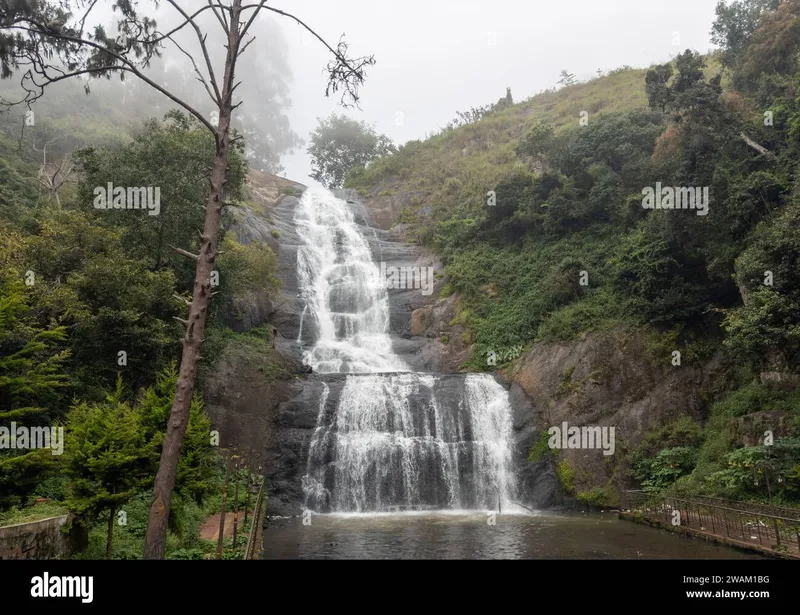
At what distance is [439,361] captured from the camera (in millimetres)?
31984

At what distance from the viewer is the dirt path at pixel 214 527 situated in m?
13.6

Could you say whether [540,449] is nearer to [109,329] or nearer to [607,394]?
[607,394]

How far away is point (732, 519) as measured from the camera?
14.7 m

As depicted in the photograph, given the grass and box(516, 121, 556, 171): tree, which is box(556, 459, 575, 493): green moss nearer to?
the grass

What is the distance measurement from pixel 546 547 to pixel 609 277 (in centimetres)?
1724

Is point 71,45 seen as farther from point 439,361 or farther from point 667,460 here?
point 439,361

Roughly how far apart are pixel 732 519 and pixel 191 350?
14.6 metres

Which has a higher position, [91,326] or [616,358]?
[91,326]

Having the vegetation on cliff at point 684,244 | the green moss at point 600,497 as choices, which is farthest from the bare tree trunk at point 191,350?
the green moss at point 600,497

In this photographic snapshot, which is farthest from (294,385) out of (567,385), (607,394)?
(607,394)

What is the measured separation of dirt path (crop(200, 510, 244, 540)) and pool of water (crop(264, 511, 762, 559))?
1.08 metres

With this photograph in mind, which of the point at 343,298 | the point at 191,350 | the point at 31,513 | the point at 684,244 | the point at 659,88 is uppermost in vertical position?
the point at 659,88
